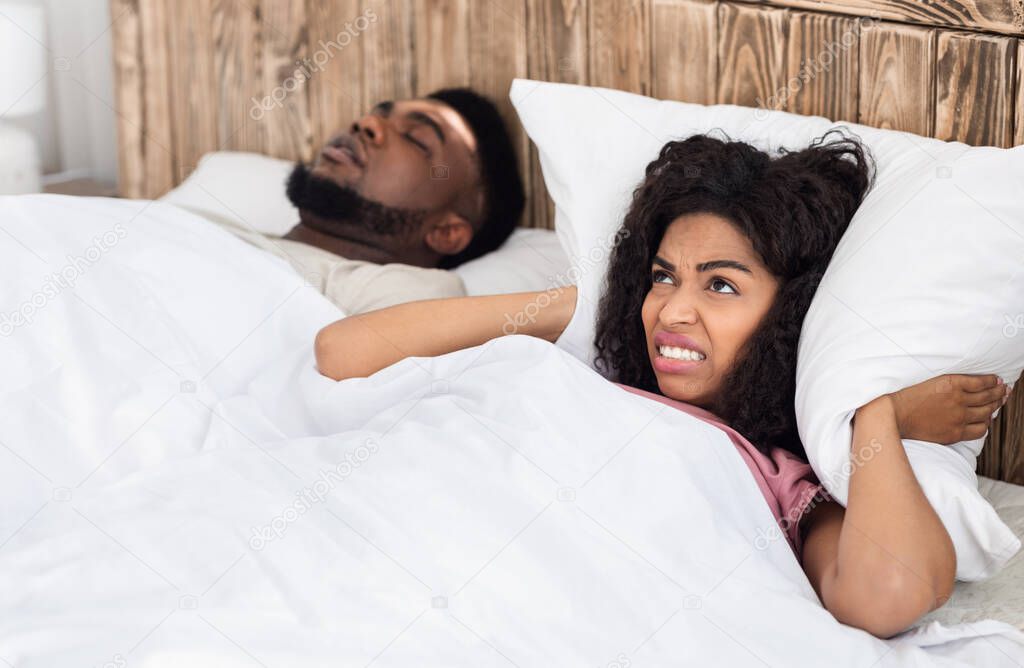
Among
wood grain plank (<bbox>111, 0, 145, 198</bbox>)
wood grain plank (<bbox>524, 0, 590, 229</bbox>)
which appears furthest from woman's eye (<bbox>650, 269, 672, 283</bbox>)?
wood grain plank (<bbox>111, 0, 145, 198</bbox>)

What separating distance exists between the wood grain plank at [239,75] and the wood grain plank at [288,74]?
0.02 m

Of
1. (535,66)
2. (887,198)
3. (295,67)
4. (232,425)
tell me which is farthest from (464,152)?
(887,198)

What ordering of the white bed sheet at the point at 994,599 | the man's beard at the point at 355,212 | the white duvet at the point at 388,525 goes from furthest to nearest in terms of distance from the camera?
the man's beard at the point at 355,212 → the white bed sheet at the point at 994,599 → the white duvet at the point at 388,525

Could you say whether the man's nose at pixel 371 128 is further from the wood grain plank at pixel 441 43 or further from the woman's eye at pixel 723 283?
the woman's eye at pixel 723 283

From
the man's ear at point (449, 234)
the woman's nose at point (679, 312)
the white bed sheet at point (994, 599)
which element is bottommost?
the white bed sheet at point (994, 599)

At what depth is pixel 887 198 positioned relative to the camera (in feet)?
3.72

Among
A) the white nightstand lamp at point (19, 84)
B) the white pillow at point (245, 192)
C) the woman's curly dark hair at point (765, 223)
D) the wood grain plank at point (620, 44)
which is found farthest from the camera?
the white nightstand lamp at point (19, 84)

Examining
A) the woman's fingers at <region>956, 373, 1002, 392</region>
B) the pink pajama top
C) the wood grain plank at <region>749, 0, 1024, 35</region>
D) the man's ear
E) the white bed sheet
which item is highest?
the wood grain plank at <region>749, 0, 1024, 35</region>

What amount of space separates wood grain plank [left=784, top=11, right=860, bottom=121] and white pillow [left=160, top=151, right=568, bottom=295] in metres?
0.44

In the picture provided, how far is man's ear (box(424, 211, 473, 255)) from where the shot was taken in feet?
5.90

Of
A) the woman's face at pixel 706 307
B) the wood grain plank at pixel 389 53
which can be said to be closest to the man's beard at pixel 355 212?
the wood grain plank at pixel 389 53

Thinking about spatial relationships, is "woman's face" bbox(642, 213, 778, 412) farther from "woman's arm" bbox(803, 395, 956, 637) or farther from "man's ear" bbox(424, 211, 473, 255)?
"man's ear" bbox(424, 211, 473, 255)

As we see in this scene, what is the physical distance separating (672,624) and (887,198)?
50cm

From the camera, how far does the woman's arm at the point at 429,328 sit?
4.28ft
